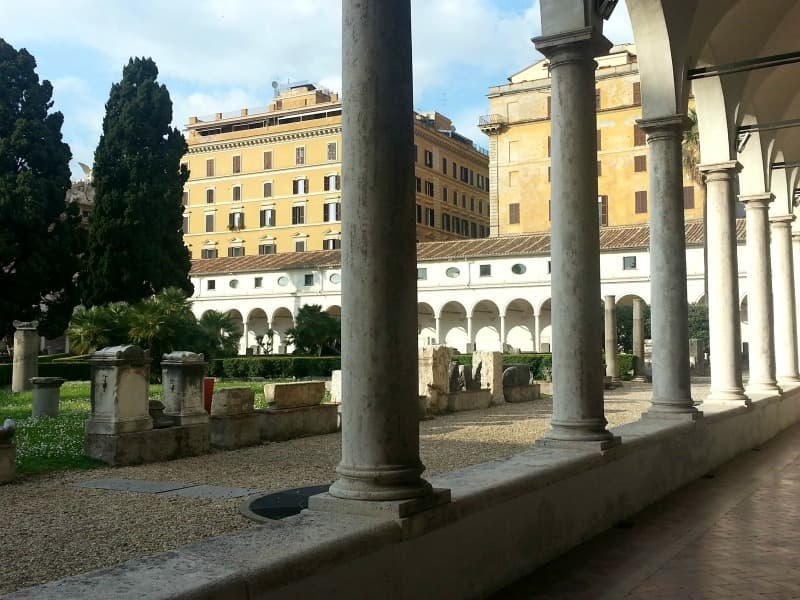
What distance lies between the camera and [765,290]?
1112cm

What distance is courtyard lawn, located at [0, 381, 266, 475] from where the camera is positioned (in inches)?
359

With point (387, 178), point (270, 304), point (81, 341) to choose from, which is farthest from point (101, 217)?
point (387, 178)

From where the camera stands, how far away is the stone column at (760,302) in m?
11.2

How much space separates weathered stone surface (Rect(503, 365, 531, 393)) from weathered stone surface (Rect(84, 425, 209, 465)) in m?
9.83

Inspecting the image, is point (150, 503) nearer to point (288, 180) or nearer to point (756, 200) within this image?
point (756, 200)

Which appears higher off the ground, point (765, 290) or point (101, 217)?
point (101, 217)

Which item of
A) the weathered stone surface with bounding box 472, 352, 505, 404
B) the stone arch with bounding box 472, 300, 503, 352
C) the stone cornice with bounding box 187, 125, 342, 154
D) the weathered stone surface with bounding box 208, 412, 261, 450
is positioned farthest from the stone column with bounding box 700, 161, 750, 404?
the stone cornice with bounding box 187, 125, 342, 154

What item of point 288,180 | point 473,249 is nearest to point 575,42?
point 473,249

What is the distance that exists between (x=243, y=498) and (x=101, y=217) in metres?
25.1

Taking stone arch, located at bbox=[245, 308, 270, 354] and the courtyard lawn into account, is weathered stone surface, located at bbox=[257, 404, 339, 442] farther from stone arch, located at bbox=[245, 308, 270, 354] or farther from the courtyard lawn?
stone arch, located at bbox=[245, 308, 270, 354]

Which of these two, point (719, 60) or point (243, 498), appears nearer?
point (243, 498)

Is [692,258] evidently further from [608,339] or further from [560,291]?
[560,291]

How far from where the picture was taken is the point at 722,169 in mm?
9461

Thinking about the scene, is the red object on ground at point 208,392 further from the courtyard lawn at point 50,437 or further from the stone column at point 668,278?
the stone column at point 668,278
